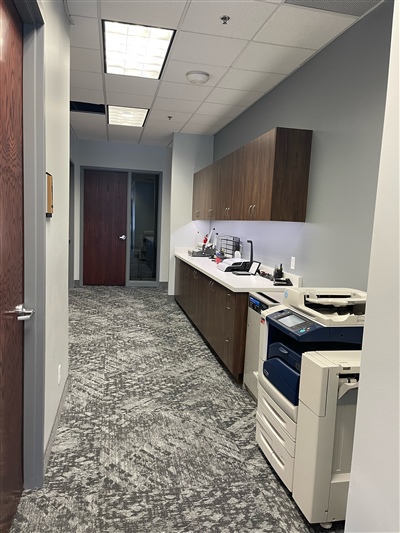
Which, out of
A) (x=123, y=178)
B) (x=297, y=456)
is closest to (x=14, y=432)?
(x=297, y=456)

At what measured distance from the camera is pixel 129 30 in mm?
2779

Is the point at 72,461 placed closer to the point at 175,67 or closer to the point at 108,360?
the point at 108,360

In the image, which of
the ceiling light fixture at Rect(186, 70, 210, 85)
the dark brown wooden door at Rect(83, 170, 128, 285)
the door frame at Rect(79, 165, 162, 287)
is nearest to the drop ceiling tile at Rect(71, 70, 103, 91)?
the ceiling light fixture at Rect(186, 70, 210, 85)

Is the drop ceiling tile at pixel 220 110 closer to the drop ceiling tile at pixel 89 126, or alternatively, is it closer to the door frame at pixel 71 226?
the drop ceiling tile at pixel 89 126

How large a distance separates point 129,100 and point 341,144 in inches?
105

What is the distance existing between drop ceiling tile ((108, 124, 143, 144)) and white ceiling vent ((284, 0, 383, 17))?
3756 mm

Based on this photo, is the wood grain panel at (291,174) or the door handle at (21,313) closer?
the door handle at (21,313)

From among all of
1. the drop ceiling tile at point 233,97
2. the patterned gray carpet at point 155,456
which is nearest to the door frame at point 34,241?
the patterned gray carpet at point 155,456

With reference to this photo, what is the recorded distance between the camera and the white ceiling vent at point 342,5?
2260 millimetres

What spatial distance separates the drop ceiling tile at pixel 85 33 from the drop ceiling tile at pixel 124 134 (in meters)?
2.65

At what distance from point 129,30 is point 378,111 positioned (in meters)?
1.86

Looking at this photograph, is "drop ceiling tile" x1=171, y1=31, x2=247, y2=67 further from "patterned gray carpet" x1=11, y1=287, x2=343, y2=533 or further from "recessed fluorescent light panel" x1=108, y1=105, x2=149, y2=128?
"patterned gray carpet" x1=11, y1=287, x2=343, y2=533

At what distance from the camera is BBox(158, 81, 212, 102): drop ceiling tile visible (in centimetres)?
376

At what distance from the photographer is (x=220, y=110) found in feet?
15.0
